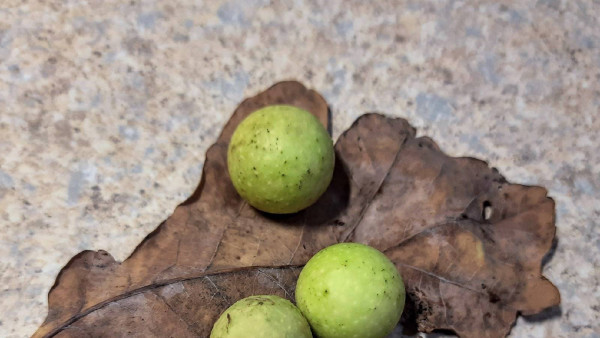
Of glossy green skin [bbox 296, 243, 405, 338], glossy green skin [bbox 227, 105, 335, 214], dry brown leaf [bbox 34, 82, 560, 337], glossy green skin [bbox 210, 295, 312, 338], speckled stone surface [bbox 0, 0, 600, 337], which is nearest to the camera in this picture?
glossy green skin [bbox 210, 295, 312, 338]

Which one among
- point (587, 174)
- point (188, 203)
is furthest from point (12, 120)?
point (587, 174)

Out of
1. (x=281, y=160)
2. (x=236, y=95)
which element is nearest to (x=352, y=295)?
(x=281, y=160)

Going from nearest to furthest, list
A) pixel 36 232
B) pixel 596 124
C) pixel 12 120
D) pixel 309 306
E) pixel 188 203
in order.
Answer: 1. pixel 309 306
2. pixel 188 203
3. pixel 36 232
4. pixel 12 120
5. pixel 596 124

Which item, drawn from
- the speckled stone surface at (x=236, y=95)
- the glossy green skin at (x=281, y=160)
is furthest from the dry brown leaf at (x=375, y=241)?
the speckled stone surface at (x=236, y=95)

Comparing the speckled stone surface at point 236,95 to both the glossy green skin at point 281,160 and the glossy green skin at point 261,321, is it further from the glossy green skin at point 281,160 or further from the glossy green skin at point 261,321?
the glossy green skin at point 261,321

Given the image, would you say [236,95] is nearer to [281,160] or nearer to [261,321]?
[281,160]

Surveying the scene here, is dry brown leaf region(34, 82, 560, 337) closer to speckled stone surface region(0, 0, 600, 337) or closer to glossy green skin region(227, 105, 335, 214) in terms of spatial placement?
glossy green skin region(227, 105, 335, 214)

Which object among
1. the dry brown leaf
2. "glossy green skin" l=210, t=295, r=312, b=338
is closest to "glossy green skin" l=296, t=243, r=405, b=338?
"glossy green skin" l=210, t=295, r=312, b=338

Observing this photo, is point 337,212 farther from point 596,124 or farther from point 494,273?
point 596,124
